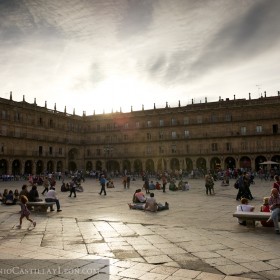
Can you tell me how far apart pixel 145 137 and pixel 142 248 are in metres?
44.9

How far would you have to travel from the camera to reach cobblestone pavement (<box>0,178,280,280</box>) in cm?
466

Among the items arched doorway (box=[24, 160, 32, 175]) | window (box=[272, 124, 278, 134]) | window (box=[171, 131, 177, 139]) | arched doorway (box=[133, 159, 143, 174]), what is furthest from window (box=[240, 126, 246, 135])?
arched doorway (box=[24, 160, 32, 175])

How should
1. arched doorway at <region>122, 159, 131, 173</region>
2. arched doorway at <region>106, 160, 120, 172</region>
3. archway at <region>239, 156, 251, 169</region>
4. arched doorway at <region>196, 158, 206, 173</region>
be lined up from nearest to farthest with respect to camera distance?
archway at <region>239, 156, 251, 169</region> < arched doorway at <region>196, 158, 206, 173</region> < arched doorway at <region>122, 159, 131, 173</region> < arched doorway at <region>106, 160, 120, 172</region>

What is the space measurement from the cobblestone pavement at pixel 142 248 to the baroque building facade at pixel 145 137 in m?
31.1

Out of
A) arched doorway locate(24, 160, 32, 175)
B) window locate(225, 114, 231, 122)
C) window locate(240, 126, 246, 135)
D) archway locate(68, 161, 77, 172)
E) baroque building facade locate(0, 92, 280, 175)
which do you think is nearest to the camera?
baroque building facade locate(0, 92, 280, 175)

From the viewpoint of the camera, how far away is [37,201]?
12.2 meters

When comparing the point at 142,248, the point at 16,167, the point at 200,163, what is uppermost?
the point at 16,167

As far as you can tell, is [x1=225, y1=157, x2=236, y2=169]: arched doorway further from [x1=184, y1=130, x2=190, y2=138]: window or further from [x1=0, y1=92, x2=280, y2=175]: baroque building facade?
[x1=184, y1=130, x2=190, y2=138]: window

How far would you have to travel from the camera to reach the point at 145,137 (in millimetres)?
50844

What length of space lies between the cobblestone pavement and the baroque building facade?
31.1m

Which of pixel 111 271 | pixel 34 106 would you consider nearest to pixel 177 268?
pixel 111 271

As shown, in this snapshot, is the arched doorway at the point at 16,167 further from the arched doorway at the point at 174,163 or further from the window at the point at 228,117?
the window at the point at 228,117

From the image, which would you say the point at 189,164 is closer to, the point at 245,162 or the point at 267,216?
the point at 245,162

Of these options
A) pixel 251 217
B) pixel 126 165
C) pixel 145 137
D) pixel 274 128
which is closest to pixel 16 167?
pixel 126 165
